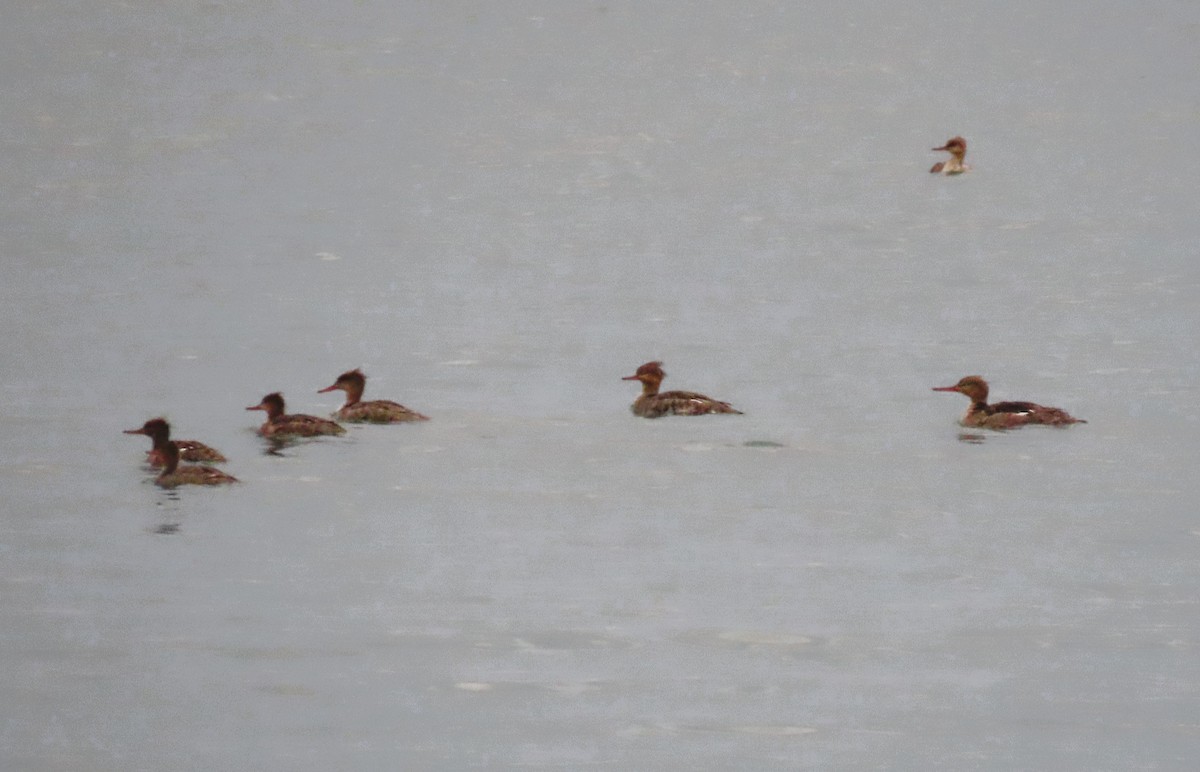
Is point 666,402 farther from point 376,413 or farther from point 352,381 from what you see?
point 352,381

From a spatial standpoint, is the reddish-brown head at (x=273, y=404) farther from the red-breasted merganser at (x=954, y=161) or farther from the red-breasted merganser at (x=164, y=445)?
the red-breasted merganser at (x=954, y=161)

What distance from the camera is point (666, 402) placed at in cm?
1549

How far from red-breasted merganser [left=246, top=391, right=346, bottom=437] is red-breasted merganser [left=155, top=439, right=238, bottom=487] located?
1.30 m

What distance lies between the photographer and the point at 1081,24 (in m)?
49.6

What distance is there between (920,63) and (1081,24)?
742 centimetres

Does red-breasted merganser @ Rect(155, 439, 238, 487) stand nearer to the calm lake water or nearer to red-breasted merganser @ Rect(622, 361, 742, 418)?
the calm lake water

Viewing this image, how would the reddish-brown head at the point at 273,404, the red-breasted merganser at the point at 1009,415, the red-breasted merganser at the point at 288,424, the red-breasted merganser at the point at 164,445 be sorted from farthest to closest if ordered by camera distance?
the red-breasted merganser at the point at 1009,415 → the reddish-brown head at the point at 273,404 → the red-breasted merganser at the point at 288,424 → the red-breasted merganser at the point at 164,445

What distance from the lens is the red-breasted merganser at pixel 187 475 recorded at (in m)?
13.3

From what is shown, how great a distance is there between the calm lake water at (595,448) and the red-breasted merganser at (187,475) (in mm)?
115

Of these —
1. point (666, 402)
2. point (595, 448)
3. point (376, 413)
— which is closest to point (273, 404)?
point (376, 413)

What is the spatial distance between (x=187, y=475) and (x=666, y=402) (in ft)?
11.7

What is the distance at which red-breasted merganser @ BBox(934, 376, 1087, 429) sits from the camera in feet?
49.5

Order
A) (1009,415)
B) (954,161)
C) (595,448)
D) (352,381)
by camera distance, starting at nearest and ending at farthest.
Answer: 1. (595,448)
2. (1009,415)
3. (352,381)
4. (954,161)

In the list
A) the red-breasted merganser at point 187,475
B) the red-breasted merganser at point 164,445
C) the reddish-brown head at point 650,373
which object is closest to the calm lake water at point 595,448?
the red-breasted merganser at point 187,475
